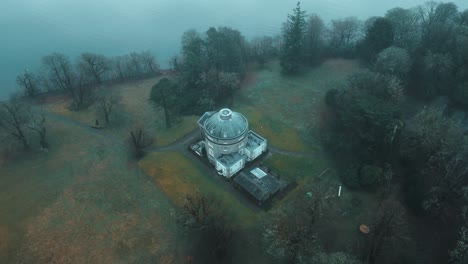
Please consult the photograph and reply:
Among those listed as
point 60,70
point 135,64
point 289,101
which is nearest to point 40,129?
point 60,70

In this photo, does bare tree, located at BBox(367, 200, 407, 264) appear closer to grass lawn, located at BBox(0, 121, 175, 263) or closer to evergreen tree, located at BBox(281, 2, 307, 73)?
grass lawn, located at BBox(0, 121, 175, 263)

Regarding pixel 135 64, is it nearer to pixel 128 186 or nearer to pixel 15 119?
pixel 15 119

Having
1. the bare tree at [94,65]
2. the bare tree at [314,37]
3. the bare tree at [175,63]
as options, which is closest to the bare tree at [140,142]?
the bare tree at [94,65]

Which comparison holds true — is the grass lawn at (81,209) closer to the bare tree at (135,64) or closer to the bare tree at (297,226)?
the bare tree at (297,226)

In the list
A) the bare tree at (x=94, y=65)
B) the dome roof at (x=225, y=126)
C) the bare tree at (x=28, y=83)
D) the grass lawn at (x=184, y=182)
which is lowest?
the grass lawn at (x=184, y=182)

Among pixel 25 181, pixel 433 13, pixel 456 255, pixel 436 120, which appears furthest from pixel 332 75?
pixel 25 181

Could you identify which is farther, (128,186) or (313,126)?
A: (313,126)
